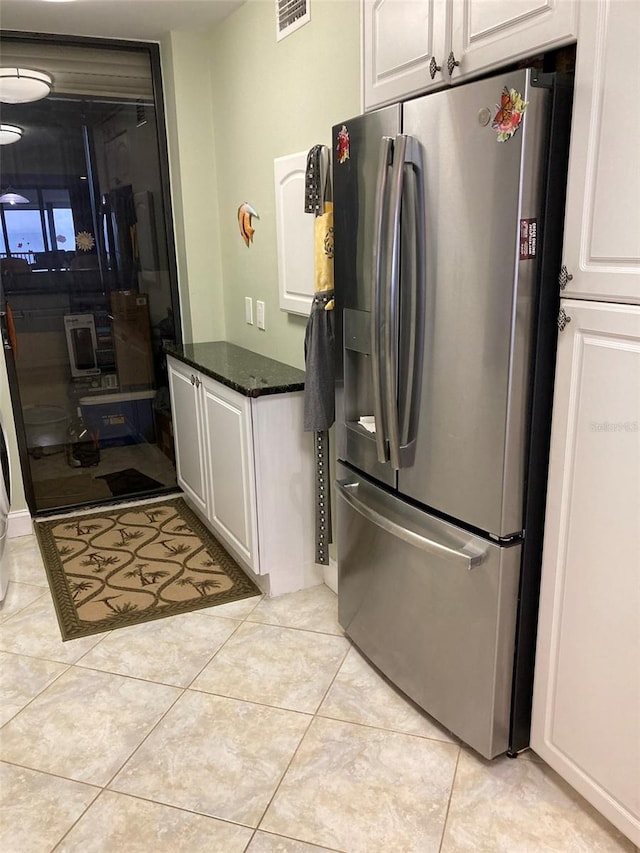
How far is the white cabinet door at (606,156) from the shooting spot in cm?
130

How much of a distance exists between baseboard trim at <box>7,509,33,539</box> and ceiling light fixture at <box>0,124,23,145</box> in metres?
1.85

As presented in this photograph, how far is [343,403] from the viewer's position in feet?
7.39

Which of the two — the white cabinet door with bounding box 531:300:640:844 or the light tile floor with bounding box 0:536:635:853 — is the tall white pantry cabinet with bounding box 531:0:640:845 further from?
the light tile floor with bounding box 0:536:635:853

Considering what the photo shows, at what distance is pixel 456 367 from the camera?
5.65 ft

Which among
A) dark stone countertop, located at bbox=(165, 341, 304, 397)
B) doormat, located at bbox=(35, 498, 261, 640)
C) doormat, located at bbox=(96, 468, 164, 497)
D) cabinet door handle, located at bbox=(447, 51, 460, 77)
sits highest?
cabinet door handle, located at bbox=(447, 51, 460, 77)

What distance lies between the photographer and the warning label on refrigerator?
150 cm

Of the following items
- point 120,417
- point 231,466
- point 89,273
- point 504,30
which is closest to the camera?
point 504,30

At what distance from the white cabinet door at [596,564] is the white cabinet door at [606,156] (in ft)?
0.27

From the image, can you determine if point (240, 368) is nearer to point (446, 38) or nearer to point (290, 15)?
point (290, 15)

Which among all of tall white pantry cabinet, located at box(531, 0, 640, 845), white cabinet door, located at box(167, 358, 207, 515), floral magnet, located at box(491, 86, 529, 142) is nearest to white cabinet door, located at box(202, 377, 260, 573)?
white cabinet door, located at box(167, 358, 207, 515)

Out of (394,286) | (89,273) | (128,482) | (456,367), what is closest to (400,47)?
(394,286)

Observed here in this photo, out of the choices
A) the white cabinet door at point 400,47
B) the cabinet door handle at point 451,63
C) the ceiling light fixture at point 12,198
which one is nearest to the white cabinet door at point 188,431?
the ceiling light fixture at point 12,198

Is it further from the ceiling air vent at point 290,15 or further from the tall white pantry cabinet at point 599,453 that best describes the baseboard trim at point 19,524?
the tall white pantry cabinet at point 599,453

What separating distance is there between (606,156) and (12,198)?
2932 millimetres
